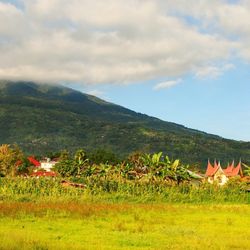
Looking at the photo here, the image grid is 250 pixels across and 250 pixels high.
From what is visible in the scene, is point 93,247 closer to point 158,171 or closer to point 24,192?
point 24,192

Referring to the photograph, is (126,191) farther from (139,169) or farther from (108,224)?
(108,224)

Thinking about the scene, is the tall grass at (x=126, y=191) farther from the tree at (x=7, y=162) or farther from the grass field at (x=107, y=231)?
the tree at (x=7, y=162)

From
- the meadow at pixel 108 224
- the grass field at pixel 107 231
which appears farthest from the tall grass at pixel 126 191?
the grass field at pixel 107 231

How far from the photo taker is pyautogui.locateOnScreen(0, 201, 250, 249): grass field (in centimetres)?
1934

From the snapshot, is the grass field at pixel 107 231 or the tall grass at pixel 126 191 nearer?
the grass field at pixel 107 231

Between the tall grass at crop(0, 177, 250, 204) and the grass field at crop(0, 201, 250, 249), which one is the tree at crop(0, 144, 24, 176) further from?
the grass field at crop(0, 201, 250, 249)

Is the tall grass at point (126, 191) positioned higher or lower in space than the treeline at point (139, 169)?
lower

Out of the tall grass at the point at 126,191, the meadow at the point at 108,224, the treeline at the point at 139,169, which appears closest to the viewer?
the meadow at the point at 108,224

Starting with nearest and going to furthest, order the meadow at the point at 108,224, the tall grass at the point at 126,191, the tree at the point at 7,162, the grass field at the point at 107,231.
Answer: the grass field at the point at 107,231
the meadow at the point at 108,224
the tall grass at the point at 126,191
the tree at the point at 7,162

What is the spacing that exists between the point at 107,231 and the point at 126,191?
36569 millimetres

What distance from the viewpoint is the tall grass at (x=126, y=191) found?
55.9 metres

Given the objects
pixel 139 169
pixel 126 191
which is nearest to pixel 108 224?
pixel 126 191

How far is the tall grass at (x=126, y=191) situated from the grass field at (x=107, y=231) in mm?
18324

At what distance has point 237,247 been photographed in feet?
65.4
